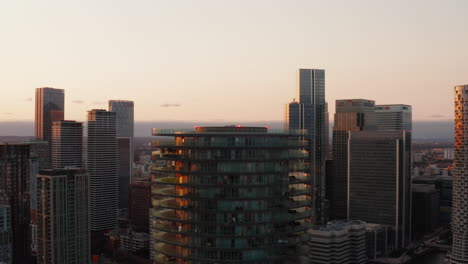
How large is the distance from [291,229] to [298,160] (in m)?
10.6

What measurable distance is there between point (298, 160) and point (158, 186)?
22.1 m

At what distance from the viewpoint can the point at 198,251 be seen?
75.6m

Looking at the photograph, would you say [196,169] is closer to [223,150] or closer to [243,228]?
[223,150]

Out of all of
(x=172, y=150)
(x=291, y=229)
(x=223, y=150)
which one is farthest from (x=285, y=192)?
(x=172, y=150)

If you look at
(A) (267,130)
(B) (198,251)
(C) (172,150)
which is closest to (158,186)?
(C) (172,150)

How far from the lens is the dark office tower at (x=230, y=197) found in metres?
74.9

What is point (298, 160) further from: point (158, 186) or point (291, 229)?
point (158, 186)

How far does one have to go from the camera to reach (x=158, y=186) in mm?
80938

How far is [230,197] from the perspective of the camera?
245 ft

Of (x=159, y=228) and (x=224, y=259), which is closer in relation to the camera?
(x=224, y=259)

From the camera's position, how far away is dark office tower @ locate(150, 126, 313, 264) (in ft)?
246

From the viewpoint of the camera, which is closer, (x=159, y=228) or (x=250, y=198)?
(x=250, y=198)

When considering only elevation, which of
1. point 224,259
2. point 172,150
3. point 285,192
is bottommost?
point 224,259

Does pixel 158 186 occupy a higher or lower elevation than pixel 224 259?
higher
